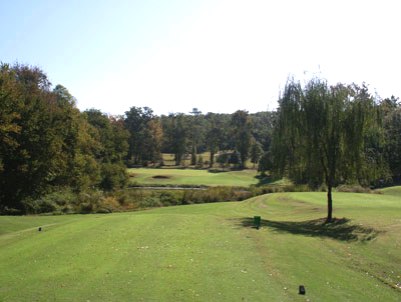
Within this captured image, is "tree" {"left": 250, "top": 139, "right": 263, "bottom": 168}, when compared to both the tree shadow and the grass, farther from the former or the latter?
the grass

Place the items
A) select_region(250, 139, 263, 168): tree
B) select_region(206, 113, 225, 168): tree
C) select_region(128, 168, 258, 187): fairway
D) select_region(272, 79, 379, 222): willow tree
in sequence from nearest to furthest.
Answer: select_region(272, 79, 379, 222): willow tree, select_region(128, 168, 258, 187): fairway, select_region(250, 139, 263, 168): tree, select_region(206, 113, 225, 168): tree

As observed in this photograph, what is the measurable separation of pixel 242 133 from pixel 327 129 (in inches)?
3814

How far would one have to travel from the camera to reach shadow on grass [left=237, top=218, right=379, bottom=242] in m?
23.5

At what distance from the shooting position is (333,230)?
26.0m

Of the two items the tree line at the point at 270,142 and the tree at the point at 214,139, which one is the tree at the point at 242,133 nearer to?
the tree at the point at 214,139

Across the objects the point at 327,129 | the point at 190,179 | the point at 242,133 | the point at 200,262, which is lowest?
the point at 190,179

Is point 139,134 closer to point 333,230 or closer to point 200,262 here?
point 333,230

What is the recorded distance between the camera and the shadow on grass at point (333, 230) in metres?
23.5

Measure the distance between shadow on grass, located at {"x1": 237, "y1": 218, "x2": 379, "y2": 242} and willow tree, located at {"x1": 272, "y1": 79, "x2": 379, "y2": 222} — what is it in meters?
1.13

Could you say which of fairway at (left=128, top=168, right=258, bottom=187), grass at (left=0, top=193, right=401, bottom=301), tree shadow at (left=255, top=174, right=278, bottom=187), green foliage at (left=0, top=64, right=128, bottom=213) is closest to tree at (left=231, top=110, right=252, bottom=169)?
tree shadow at (left=255, top=174, right=278, bottom=187)

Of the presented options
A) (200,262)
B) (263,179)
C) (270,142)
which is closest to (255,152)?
(263,179)

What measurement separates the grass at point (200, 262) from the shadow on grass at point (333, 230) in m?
0.06

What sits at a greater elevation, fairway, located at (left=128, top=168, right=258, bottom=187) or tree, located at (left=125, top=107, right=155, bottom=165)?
tree, located at (left=125, top=107, right=155, bottom=165)

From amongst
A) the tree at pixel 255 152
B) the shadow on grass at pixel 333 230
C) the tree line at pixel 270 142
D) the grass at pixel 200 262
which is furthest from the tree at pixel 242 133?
the grass at pixel 200 262
